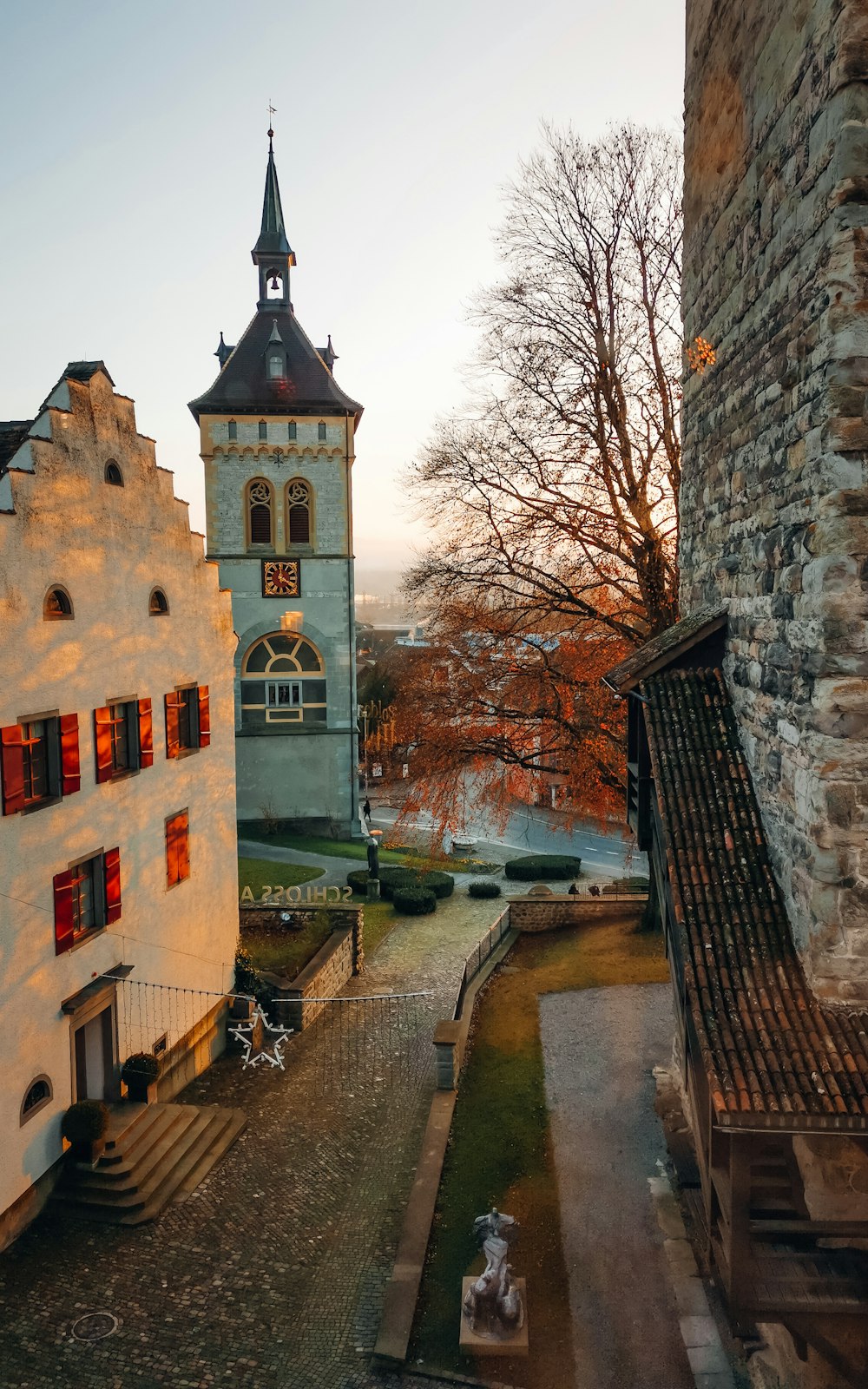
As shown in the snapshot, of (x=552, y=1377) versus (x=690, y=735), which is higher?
(x=690, y=735)

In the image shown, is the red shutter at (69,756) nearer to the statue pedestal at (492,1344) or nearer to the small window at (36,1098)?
the small window at (36,1098)

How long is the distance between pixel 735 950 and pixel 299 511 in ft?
94.1

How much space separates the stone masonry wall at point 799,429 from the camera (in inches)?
211

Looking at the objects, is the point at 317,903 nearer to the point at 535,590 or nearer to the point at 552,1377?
the point at 535,590

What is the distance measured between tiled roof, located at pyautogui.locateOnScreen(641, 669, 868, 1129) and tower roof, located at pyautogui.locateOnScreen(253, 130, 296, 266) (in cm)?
3173

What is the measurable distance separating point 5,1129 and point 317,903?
10911 mm

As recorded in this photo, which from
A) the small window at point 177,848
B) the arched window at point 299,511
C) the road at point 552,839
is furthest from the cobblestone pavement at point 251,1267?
the arched window at point 299,511

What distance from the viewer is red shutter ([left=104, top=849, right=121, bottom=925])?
12648 millimetres

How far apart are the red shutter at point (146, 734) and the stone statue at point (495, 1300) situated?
27.6ft

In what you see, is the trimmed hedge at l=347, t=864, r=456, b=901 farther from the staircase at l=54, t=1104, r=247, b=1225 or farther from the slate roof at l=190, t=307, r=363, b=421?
the slate roof at l=190, t=307, r=363, b=421

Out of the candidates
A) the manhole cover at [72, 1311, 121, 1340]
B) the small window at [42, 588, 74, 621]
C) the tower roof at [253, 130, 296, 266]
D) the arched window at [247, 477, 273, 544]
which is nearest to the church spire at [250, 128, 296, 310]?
the tower roof at [253, 130, 296, 266]

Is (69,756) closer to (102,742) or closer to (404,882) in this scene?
(102,742)

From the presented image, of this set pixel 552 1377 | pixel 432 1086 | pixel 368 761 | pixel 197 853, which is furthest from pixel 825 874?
pixel 368 761

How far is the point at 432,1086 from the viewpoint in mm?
14609
